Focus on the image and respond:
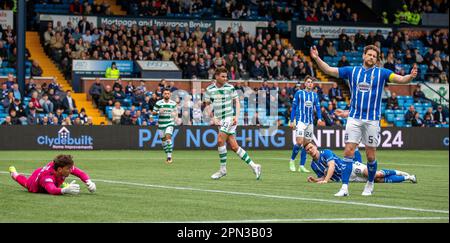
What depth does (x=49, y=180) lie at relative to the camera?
573 inches

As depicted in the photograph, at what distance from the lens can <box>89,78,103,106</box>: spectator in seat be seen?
3881 centimetres

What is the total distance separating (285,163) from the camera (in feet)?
90.6

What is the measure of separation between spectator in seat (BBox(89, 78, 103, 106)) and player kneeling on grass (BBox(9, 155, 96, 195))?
2373cm

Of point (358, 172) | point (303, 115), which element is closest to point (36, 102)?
point (303, 115)

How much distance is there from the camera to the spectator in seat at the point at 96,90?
3881cm

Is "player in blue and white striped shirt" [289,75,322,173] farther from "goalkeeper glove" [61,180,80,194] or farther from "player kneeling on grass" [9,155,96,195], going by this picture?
"goalkeeper glove" [61,180,80,194]

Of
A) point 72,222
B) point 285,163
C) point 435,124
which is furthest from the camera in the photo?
point 435,124

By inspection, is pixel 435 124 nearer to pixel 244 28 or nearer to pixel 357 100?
pixel 244 28

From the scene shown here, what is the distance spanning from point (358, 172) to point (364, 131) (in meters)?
3.28

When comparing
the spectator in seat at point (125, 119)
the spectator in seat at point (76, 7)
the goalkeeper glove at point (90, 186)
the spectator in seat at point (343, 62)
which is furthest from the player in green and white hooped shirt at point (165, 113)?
the spectator in seat at point (343, 62)

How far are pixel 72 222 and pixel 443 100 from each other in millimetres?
37955

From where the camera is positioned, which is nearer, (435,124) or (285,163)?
(285,163)
